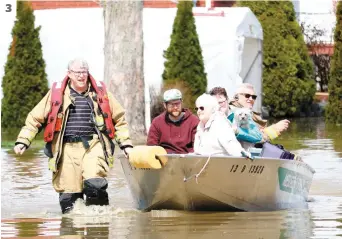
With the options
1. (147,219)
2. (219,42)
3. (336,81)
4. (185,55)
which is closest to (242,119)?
(147,219)

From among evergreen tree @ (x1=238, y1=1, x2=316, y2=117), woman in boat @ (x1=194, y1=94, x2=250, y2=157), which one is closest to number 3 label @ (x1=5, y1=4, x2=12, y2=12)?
woman in boat @ (x1=194, y1=94, x2=250, y2=157)

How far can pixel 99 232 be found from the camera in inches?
431

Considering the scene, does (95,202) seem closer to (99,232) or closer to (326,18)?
(99,232)

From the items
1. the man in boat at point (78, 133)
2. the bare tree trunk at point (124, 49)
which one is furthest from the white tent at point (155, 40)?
the man in boat at point (78, 133)

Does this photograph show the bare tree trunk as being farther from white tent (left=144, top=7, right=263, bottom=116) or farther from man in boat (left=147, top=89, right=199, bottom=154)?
man in boat (left=147, top=89, right=199, bottom=154)

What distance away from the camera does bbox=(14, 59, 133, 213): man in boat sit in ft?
39.8

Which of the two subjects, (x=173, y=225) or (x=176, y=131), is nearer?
(x=173, y=225)

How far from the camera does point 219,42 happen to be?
31.2 meters

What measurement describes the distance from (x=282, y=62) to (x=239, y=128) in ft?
74.8

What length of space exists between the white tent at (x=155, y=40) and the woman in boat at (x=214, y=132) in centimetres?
1813

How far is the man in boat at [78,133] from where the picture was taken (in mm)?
12125

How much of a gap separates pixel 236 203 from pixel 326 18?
3155 cm

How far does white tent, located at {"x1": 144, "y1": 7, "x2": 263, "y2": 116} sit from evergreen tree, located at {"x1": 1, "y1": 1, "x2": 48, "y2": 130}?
9.28ft

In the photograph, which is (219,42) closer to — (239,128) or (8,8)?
(239,128)
